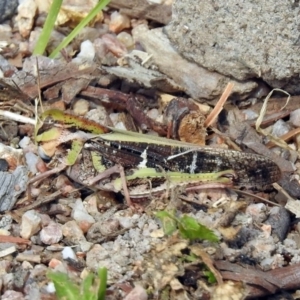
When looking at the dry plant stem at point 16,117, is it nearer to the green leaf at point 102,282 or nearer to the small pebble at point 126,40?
the small pebble at point 126,40

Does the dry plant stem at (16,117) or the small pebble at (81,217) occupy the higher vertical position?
the dry plant stem at (16,117)

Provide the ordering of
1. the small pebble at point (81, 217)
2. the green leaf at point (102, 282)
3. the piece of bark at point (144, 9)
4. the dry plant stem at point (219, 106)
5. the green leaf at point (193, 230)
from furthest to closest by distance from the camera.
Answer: the piece of bark at point (144, 9), the dry plant stem at point (219, 106), the small pebble at point (81, 217), the green leaf at point (193, 230), the green leaf at point (102, 282)

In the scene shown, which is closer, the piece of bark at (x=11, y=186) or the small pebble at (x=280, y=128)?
the piece of bark at (x=11, y=186)

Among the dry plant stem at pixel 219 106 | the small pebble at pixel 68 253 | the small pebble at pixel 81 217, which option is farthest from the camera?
the dry plant stem at pixel 219 106

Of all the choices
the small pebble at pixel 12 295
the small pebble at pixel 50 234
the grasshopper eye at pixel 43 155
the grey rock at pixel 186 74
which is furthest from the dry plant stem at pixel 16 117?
the small pebble at pixel 12 295

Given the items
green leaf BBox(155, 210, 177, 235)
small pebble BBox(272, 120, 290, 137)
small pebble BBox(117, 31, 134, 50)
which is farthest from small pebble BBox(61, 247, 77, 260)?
small pebble BBox(117, 31, 134, 50)

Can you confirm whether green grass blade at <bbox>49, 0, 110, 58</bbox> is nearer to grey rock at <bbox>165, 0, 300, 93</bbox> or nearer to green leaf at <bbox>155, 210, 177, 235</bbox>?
grey rock at <bbox>165, 0, 300, 93</bbox>
